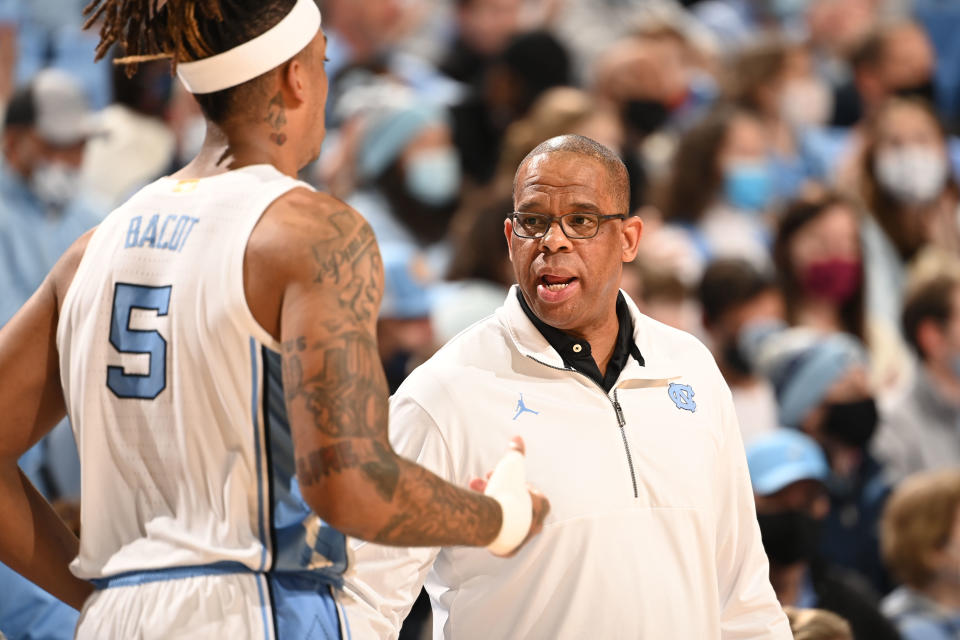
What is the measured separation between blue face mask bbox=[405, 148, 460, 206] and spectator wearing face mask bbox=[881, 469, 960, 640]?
280 cm

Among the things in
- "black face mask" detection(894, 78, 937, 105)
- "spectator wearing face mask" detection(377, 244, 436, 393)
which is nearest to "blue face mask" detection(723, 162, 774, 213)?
"black face mask" detection(894, 78, 937, 105)

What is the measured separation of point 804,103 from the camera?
9688mm

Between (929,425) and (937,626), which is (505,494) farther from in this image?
(929,425)

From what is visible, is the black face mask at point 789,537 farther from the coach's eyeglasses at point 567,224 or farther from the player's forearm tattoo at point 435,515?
the player's forearm tattoo at point 435,515

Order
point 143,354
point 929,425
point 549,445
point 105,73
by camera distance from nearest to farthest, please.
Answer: point 143,354
point 549,445
point 929,425
point 105,73

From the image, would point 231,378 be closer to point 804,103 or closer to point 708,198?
point 708,198

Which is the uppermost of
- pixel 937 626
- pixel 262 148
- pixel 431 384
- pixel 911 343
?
pixel 262 148

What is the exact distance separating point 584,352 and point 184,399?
46.0 inches

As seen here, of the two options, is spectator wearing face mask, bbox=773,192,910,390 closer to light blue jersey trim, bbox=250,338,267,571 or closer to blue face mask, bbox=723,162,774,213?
blue face mask, bbox=723,162,774,213

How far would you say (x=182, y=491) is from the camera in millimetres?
2652

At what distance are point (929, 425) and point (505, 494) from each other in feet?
15.1

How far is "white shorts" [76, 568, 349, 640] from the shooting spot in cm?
261

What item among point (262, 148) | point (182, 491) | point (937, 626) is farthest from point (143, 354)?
point (937, 626)

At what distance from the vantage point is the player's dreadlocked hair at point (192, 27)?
2.71m
